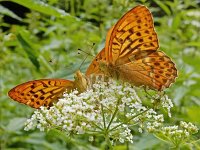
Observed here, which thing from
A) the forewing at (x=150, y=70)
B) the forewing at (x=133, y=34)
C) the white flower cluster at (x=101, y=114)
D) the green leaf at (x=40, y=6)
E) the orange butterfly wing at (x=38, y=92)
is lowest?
the white flower cluster at (x=101, y=114)

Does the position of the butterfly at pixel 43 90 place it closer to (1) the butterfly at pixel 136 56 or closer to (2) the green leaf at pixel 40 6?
(1) the butterfly at pixel 136 56

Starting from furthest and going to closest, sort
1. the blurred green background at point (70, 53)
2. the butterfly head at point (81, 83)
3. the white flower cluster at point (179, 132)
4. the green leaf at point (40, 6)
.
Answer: the blurred green background at point (70, 53) < the green leaf at point (40, 6) < the butterfly head at point (81, 83) < the white flower cluster at point (179, 132)

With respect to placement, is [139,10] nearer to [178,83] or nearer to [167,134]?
[167,134]

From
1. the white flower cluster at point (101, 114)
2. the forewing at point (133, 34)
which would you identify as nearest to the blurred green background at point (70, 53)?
the forewing at point (133, 34)

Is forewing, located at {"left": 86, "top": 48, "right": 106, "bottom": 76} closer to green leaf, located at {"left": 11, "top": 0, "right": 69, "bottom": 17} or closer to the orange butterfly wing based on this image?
the orange butterfly wing

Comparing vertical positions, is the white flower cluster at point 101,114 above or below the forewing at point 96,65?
below

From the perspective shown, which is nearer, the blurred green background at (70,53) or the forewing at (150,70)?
the forewing at (150,70)

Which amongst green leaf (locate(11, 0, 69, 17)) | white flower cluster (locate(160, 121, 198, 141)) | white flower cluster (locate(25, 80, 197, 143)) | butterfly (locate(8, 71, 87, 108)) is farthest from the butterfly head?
green leaf (locate(11, 0, 69, 17))
